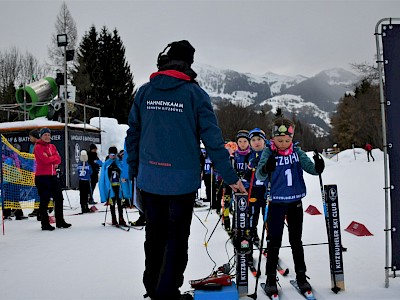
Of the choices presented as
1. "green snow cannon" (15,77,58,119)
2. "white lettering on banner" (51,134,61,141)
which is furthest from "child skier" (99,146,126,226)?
"green snow cannon" (15,77,58,119)

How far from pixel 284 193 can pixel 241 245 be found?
69 centimetres

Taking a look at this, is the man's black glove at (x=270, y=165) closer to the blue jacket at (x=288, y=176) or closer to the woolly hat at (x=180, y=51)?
the blue jacket at (x=288, y=176)

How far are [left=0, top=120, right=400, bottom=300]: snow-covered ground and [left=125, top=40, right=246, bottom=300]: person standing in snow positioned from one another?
84 cm

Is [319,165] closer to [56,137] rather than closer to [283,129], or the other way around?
[283,129]

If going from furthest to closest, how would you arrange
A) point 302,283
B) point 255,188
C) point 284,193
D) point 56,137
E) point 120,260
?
1. point 56,137
2. point 255,188
3. point 120,260
4. point 284,193
5. point 302,283

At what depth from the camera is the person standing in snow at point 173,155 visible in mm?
3273

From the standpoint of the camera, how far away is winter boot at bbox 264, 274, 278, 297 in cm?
369

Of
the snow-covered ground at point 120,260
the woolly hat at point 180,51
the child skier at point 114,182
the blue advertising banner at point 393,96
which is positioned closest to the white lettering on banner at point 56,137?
the snow-covered ground at point 120,260

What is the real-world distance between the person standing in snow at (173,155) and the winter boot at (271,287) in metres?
0.81

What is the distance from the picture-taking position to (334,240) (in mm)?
3875

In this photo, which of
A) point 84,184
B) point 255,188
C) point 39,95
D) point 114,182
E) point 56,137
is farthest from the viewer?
point 39,95

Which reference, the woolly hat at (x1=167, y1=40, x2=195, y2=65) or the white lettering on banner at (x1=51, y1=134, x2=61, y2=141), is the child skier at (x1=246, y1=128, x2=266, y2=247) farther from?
the white lettering on banner at (x1=51, y1=134, x2=61, y2=141)

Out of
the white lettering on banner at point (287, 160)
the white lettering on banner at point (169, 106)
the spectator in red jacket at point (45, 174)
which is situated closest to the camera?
the white lettering on banner at point (169, 106)

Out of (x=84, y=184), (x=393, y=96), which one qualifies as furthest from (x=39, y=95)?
(x=393, y=96)
